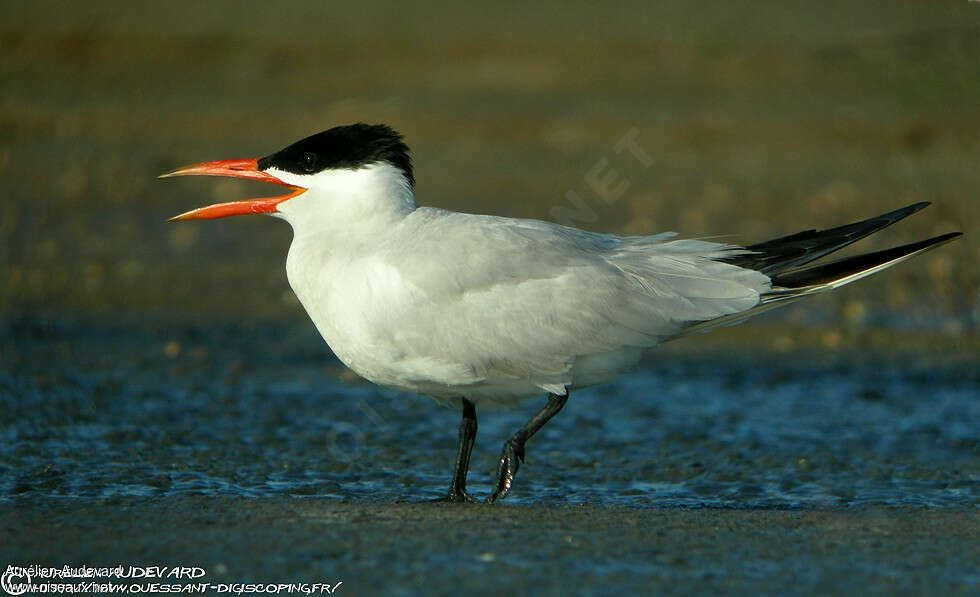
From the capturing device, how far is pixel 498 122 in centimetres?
1455

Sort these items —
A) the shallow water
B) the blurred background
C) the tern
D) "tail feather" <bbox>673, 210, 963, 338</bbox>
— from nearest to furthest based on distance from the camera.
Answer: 1. the tern
2. "tail feather" <bbox>673, 210, 963, 338</bbox>
3. the shallow water
4. the blurred background

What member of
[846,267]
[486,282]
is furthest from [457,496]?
[846,267]

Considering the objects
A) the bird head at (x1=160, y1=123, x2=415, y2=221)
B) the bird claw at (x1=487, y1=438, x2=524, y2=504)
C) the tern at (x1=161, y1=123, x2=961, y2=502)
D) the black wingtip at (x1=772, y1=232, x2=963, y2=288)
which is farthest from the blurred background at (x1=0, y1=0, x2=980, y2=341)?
the bird claw at (x1=487, y1=438, x2=524, y2=504)

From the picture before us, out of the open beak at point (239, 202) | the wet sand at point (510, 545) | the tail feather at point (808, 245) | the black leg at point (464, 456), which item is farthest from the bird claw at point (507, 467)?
the open beak at point (239, 202)

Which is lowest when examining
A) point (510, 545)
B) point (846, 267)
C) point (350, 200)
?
point (510, 545)

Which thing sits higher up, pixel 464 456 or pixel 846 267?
pixel 846 267

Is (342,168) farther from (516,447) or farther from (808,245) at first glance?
(808,245)

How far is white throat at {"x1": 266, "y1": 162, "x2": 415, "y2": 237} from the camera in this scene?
544 cm

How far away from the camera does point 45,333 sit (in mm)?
A: 8758

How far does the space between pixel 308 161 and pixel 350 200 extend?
0.25 m

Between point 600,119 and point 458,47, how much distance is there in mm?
2633

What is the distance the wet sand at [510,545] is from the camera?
4.13 metres

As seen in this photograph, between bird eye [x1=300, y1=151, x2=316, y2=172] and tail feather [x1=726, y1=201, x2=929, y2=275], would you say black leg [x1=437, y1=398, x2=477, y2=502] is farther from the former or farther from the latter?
tail feather [x1=726, y1=201, x2=929, y2=275]

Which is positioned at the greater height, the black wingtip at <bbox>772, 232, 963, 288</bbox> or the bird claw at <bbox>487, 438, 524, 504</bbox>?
the black wingtip at <bbox>772, 232, 963, 288</bbox>
